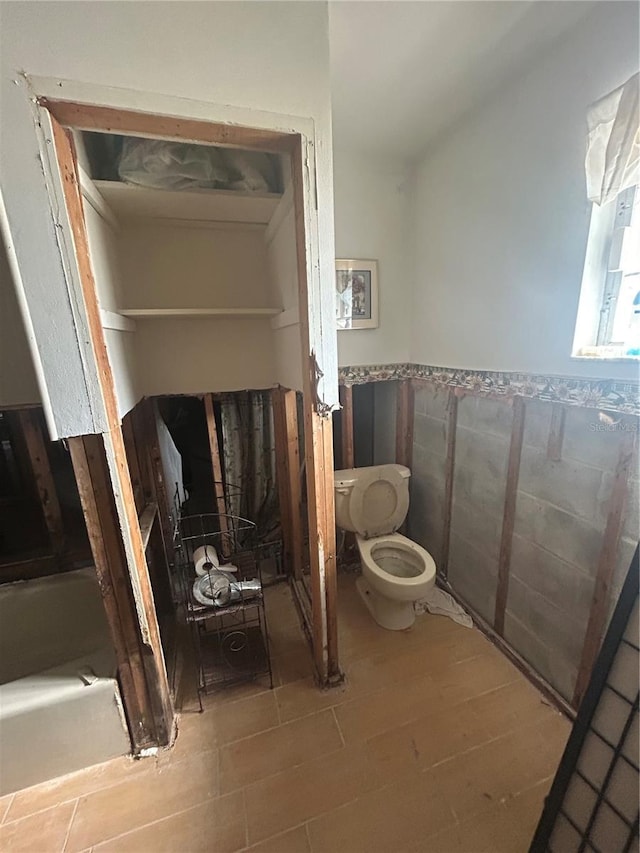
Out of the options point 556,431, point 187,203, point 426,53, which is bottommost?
point 556,431

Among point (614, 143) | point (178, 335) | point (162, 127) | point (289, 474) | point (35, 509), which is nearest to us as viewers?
point (162, 127)

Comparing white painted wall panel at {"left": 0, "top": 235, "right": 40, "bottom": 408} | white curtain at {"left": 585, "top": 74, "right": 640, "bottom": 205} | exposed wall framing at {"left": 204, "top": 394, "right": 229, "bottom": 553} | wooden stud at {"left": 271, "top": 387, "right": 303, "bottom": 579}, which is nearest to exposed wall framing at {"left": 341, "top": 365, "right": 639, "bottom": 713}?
wooden stud at {"left": 271, "top": 387, "right": 303, "bottom": 579}

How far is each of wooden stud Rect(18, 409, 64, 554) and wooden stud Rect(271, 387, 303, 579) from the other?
1.19 meters

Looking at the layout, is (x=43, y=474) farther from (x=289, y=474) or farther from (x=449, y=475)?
(x=449, y=475)

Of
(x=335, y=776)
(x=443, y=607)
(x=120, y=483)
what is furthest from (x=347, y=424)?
(x=335, y=776)

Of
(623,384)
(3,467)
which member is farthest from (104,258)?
(623,384)

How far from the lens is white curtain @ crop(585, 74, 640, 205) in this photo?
1.09 m

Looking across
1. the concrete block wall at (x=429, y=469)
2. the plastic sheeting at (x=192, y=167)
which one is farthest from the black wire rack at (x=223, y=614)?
the plastic sheeting at (x=192, y=167)

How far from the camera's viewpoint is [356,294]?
6.91 feet

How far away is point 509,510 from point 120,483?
1.67 meters

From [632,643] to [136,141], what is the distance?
215 cm

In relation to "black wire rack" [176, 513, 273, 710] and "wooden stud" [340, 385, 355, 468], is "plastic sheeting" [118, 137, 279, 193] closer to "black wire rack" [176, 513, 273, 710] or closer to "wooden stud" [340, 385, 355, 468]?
"wooden stud" [340, 385, 355, 468]

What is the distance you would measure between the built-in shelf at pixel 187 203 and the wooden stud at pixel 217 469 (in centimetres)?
86

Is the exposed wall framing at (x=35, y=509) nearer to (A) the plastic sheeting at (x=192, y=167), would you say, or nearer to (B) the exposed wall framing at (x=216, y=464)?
(B) the exposed wall framing at (x=216, y=464)
